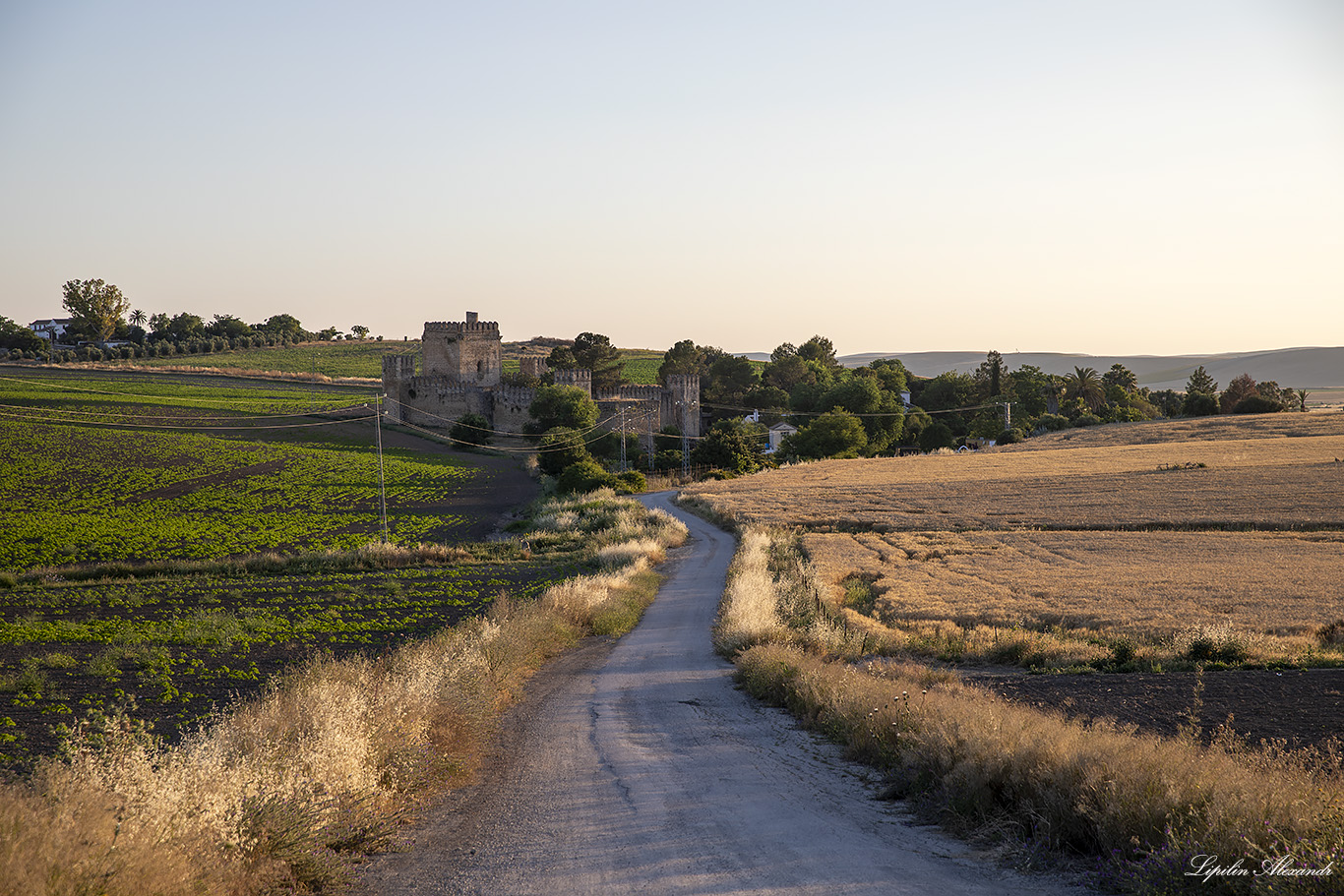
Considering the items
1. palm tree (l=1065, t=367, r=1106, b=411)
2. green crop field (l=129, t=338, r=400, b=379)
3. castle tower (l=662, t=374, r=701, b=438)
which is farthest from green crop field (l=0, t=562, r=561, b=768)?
green crop field (l=129, t=338, r=400, b=379)

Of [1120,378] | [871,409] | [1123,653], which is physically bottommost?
[1123,653]

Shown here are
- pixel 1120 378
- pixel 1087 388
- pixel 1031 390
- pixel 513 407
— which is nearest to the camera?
pixel 513 407

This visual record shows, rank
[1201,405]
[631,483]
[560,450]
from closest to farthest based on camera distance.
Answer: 1. [631,483]
2. [560,450]
3. [1201,405]

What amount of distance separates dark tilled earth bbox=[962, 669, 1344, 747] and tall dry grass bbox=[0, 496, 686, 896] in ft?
29.1

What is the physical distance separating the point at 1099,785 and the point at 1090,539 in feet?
112

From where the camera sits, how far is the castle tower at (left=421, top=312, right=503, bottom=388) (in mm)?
93875

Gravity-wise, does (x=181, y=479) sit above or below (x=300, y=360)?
below

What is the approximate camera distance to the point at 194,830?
6.18m

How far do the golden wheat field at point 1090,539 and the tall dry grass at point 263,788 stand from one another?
12.1 metres

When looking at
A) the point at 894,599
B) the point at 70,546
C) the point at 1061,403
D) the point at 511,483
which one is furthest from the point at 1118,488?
the point at 1061,403

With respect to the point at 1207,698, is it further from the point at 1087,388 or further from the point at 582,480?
the point at 1087,388

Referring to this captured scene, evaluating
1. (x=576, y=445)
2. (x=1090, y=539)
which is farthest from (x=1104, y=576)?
(x=576, y=445)

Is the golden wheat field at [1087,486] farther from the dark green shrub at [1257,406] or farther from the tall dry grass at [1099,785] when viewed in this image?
the tall dry grass at [1099,785]

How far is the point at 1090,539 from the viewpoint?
37656 mm
